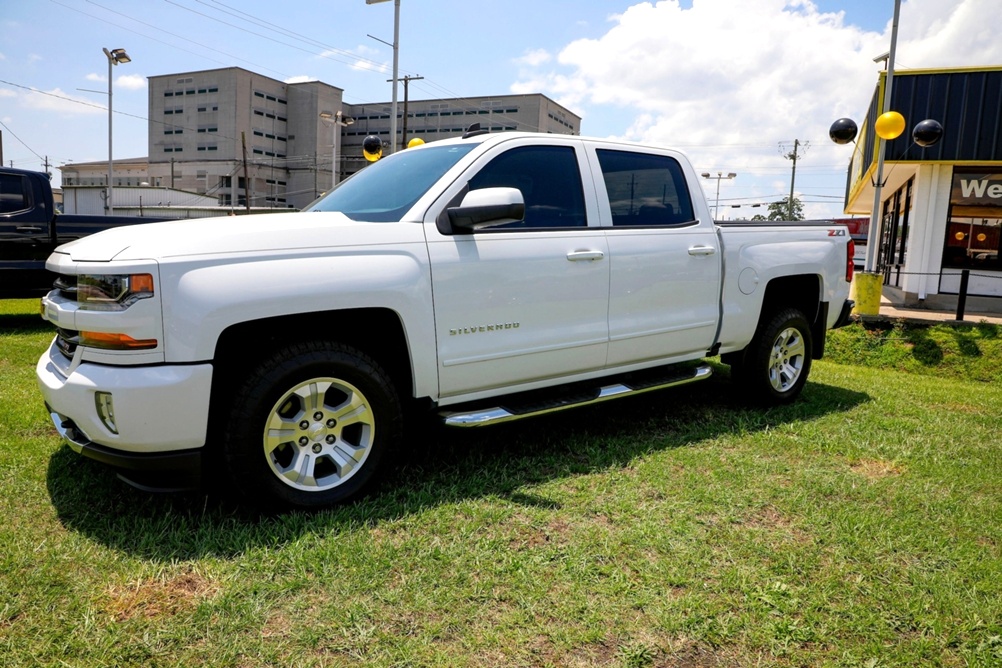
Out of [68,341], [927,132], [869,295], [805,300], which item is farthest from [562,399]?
→ [927,132]

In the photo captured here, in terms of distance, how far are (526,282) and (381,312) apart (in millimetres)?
878

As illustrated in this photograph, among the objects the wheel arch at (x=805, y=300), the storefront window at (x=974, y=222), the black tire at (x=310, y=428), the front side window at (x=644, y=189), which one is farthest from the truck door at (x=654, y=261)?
the storefront window at (x=974, y=222)

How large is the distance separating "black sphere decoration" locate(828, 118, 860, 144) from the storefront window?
406cm

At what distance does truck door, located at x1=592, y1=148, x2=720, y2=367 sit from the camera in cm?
460

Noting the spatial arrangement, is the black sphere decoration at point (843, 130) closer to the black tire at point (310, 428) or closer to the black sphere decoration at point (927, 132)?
the black sphere decoration at point (927, 132)

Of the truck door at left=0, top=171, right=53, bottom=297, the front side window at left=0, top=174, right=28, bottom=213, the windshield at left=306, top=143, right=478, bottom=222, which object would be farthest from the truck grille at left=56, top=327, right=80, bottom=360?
the front side window at left=0, top=174, right=28, bottom=213

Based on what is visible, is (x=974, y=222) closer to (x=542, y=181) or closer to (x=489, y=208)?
(x=542, y=181)

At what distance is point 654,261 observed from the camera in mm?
4727

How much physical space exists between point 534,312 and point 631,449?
1.25m

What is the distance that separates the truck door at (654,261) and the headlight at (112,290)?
2.65 meters

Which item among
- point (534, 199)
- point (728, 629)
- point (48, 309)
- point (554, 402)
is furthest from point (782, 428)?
point (48, 309)

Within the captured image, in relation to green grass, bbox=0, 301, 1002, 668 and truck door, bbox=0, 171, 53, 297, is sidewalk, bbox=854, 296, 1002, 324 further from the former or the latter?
truck door, bbox=0, 171, 53, 297

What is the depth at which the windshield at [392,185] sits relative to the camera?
398cm

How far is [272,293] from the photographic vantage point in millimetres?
3240
